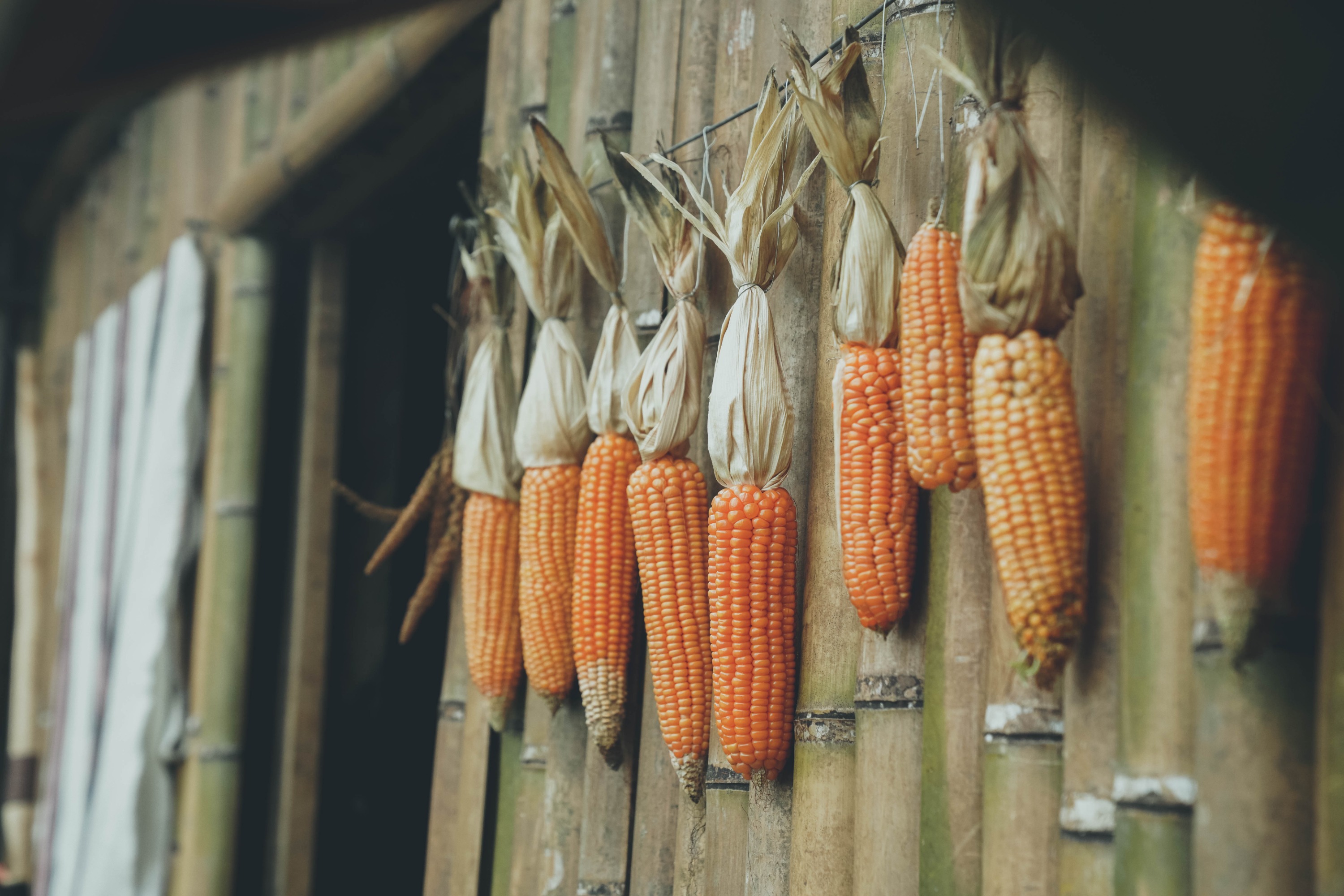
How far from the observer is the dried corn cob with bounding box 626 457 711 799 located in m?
2.06

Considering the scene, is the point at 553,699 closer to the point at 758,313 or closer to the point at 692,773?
the point at 692,773

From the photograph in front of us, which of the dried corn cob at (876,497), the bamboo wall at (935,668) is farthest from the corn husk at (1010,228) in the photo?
the dried corn cob at (876,497)

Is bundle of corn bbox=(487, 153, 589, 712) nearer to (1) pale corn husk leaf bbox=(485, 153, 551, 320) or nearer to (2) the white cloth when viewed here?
(1) pale corn husk leaf bbox=(485, 153, 551, 320)

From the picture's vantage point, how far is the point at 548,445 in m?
2.46

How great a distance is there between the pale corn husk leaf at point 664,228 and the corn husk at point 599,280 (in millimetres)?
163

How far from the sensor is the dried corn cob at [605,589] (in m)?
2.26

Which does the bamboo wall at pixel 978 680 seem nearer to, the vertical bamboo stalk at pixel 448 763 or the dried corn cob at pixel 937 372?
the dried corn cob at pixel 937 372

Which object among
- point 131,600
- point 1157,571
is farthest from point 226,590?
point 1157,571

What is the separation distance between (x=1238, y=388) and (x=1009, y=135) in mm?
480

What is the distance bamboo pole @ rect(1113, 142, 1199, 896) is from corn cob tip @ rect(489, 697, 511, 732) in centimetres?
149

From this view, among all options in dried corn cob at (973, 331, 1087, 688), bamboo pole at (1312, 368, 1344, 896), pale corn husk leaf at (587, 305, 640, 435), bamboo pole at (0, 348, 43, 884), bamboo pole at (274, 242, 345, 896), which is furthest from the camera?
bamboo pole at (0, 348, 43, 884)

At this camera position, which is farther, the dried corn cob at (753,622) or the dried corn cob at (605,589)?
the dried corn cob at (605,589)

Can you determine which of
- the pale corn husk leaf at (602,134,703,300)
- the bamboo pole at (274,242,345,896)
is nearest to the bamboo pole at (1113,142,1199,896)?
the pale corn husk leaf at (602,134,703,300)

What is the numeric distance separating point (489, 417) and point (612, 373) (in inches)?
18.2
